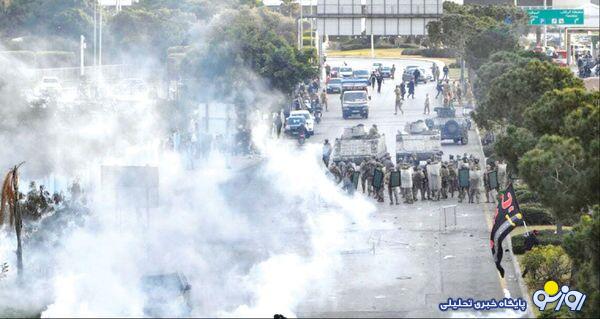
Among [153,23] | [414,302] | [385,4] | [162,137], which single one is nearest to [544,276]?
[414,302]

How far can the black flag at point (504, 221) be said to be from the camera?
2811 centimetres

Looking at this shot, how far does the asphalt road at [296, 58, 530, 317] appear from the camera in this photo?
27531 millimetres

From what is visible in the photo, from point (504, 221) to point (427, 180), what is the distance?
16618mm

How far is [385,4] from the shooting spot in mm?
85188

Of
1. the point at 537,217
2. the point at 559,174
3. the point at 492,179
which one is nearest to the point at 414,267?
the point at 559,174

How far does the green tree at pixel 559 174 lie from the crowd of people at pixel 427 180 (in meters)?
15.4

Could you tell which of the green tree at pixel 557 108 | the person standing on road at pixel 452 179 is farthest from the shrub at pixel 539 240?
the person standing on road at pixel 452 179

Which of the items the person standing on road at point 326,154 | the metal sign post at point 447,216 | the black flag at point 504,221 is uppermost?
the black flag at point 504,221

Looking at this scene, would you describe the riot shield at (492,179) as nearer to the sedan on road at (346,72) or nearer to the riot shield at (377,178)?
the riot shield at (377,178)

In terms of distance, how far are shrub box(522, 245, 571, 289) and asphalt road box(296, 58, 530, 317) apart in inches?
17.8

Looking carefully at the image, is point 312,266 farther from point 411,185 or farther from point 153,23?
point 153,23

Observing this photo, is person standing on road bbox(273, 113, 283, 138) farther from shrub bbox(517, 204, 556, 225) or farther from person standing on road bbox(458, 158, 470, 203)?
shrub bbox(517, 204, 556, 225)

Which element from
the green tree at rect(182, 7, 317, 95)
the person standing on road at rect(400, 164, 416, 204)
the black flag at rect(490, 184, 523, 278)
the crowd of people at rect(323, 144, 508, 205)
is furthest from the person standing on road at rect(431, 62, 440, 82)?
the black flag at rect(490, 184, 523, 278)

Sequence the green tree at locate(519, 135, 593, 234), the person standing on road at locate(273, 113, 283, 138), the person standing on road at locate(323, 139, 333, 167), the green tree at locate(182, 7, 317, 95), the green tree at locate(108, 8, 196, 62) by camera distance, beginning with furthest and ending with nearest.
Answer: the green tree at locate(108, 8, 196, 62) < the green tree at locate(182, 7, 317, 95) < the person standing on road at locate(273, 113, 283, 138) < the person standing on road at locate(323, 139, 333, 167) < the green tree at locate(519, 135, 593, 234)
